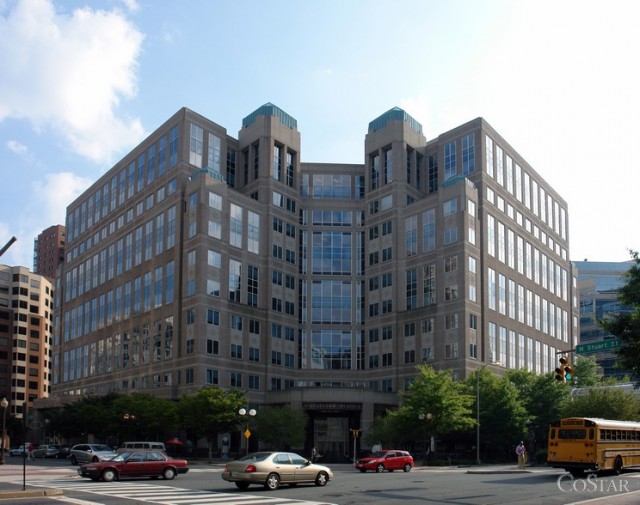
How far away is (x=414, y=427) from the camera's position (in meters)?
68.4

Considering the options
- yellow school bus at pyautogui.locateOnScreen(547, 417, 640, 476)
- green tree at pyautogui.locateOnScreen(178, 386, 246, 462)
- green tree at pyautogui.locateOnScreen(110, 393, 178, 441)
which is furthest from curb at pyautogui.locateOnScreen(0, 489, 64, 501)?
green tree at pyautogui.locateOnScreen(110, 393, 178, 441)

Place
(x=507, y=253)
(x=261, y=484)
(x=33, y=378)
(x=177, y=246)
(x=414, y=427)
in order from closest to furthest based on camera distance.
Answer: (x=261, y=484), (x=414, y=427), (x=177, y=246), (x=507, y=253), (x=33, y=378)

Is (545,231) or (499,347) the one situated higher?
(545,231)

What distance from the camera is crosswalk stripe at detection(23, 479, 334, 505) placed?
25578 millimetres

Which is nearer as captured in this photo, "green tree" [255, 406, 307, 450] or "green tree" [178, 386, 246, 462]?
"green tree" [178, 386, 246, 462]

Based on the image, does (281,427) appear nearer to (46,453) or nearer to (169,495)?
(46,453)

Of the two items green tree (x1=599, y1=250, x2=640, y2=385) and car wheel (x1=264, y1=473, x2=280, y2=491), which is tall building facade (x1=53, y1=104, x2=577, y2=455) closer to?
car wheel (x1=264, y1=473, x2=280, y2=491)

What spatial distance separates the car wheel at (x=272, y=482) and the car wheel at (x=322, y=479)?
8.42ft

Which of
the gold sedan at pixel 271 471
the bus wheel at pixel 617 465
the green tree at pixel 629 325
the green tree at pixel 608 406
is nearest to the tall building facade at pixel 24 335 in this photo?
the green tree at pixel 608 406

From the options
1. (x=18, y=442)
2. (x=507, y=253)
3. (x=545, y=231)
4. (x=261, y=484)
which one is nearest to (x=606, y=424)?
(x=261, y=484)

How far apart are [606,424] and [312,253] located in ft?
230

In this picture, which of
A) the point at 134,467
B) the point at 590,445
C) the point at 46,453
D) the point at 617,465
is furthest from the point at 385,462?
the point at 46,453

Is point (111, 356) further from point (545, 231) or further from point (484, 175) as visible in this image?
point (545, 231)

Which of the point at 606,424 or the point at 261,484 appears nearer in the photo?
the point at 261,484
